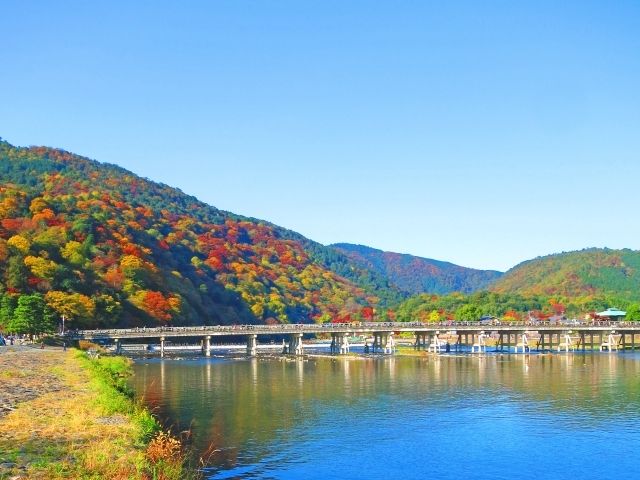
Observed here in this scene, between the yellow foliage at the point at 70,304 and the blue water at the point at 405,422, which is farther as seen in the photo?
the yellow foliage at the point at 70,304

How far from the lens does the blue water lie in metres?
26.9

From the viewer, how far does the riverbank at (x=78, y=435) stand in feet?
59.8

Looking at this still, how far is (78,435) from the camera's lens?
75.7ft

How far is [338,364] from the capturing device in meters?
80.1

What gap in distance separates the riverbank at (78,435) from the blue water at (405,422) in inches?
131

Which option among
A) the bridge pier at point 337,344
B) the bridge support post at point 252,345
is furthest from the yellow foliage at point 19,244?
the bridge pier at point 337,344

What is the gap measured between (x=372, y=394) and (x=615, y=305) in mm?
141539

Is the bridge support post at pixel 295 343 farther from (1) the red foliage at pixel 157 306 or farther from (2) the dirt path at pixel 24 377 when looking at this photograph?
(2) the dirt path at pixel 24 377

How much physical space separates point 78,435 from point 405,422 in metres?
18.7

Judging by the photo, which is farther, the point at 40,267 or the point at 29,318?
the point at 40,267

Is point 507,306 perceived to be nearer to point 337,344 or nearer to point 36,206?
point 337,344

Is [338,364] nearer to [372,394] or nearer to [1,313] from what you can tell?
[372,394]

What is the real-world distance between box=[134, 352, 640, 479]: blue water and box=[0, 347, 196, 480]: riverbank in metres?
3.33

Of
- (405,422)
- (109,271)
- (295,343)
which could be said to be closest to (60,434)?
(405,422)
